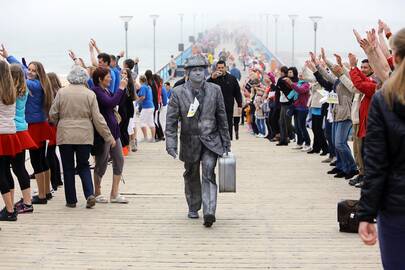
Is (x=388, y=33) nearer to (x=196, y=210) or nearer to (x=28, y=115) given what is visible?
(x=196, y=210)

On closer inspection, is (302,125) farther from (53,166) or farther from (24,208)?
(24,208)

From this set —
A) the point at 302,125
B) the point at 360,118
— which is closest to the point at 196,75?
the point at 360,118

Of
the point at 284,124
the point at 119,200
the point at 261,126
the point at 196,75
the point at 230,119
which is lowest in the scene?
the point at 261,126

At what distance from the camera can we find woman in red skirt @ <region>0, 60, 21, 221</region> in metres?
8.34

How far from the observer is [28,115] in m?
9.95

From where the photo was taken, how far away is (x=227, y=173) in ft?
28.9

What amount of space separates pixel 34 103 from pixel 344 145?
16.9ft

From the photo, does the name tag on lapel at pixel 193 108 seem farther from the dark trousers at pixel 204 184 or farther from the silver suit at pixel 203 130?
the dark trousers at pixel 204 184

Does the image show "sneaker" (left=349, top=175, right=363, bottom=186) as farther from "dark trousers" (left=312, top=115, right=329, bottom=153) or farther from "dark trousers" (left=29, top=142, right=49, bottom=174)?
"dark trousers" (left=29, top=142, right=49, bottom=174)

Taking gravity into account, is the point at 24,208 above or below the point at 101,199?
above

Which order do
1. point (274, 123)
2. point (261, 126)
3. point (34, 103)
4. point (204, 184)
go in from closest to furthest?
point (204, 184) → point (34, 103) → point (274, 123) → point (261, 126)

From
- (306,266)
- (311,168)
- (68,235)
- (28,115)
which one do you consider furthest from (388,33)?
(311,168)

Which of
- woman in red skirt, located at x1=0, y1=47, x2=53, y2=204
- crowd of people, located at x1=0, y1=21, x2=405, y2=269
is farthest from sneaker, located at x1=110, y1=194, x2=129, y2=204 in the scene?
woman in red skirt, located at x1=0, y1=47, x2=53, y2=204

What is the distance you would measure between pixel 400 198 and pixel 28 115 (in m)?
6.78
